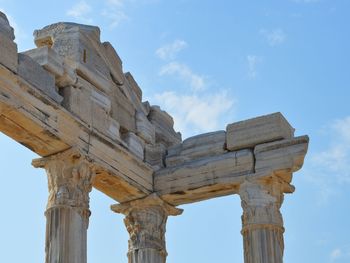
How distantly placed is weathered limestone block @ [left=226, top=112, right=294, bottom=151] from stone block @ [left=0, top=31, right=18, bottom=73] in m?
5.29

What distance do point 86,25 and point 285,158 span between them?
15.4ft

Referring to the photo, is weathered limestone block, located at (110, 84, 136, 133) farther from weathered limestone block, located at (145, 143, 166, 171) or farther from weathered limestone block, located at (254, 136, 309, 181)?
weathered limestone block, located at (254, 136, 309, 181)

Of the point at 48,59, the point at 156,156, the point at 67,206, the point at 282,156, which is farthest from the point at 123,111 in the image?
the point at 282,156

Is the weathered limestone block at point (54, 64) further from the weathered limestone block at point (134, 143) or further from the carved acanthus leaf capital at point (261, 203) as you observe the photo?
the carved acanthus leaf capital at point (261, 203)

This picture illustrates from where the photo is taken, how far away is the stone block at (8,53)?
1823cm

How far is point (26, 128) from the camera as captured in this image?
62.0 ft

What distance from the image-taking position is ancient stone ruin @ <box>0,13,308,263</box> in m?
19.0

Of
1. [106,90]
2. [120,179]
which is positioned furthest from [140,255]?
[106,90]

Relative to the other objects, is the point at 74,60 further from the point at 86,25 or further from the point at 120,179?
the point at 120,179

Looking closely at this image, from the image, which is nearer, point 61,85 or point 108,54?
point 61,85

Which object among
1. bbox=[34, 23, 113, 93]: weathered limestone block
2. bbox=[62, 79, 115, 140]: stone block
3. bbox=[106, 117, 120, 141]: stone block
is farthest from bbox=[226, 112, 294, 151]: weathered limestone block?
bbox=[34, 23, 113, 93]: weathered limestone block

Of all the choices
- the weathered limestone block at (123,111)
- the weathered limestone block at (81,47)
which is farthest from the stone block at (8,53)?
the weathered limestone block at (123,111)

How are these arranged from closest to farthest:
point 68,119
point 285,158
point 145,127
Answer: point 68,119, point 285,158, point 145,127

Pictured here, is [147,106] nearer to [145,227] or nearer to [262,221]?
[145,227]
